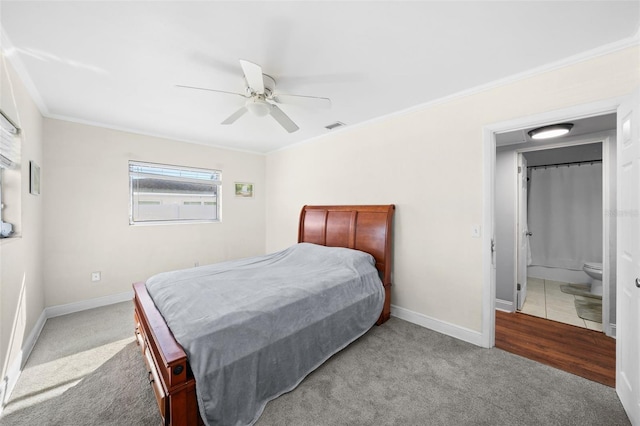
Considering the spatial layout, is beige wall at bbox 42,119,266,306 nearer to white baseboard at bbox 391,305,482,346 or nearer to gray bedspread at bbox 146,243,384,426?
gray bedspread at bbox 146,243,384,426

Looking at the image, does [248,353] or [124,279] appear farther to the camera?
[124,279]

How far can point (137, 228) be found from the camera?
3.72 meters

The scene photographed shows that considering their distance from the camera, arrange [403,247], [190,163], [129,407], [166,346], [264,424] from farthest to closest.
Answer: [190,163]
[403,247]
[129,407]
[264,424]
[166,346]

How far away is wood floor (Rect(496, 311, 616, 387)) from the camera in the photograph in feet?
6.84

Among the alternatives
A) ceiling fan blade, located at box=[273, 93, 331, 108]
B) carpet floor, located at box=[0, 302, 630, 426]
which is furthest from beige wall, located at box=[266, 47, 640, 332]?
ceiling fan blade, located at box=[273, 93, 331, 108]

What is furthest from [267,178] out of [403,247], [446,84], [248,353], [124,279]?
[248,353]

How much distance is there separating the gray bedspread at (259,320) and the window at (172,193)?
1.91 metres

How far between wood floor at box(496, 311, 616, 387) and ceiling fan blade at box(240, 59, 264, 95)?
3.19 metres

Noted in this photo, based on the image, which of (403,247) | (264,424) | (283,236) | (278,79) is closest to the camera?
(264,424)

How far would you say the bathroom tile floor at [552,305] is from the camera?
117 inches

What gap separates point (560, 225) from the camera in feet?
15.3

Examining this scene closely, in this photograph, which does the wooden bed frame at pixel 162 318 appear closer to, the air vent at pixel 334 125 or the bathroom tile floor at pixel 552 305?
the air vent at pixel 334 125

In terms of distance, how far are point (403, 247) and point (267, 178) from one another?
3.16 meters

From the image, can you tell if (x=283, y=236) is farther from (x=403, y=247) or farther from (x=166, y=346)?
(x=166, y=346)
